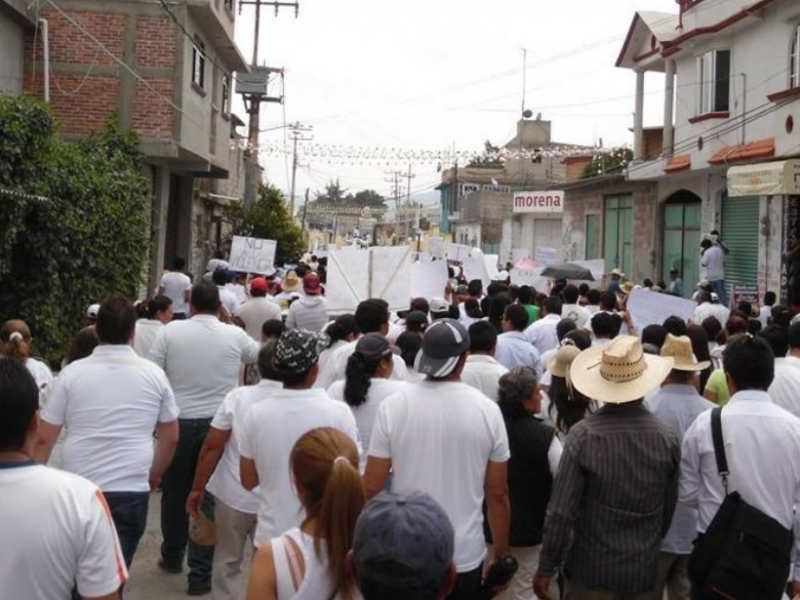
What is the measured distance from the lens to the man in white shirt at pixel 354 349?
21.0ft

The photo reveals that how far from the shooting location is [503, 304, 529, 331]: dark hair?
25.6 feet

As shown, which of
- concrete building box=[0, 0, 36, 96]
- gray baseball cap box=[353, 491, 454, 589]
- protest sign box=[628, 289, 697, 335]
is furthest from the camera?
concrete building box=[0, 0, 36, 96]

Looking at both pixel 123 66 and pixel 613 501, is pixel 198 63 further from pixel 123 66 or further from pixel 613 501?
pixel 613 501

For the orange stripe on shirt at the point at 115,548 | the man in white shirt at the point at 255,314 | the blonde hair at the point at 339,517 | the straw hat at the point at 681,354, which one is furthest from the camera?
the man in white shirt at the point at 255,314

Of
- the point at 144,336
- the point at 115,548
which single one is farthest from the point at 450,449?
the point at 144,336

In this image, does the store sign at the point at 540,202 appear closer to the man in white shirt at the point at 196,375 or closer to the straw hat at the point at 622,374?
the man in white shirt at the point at 196,375

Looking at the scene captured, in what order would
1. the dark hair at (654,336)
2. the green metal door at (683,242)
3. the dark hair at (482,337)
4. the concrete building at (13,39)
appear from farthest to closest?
1. the green metal door at (683,242)
2. the concrete building at (13,39)
3. the dark hair at (654,336)
4. the dark hair at (482,337)

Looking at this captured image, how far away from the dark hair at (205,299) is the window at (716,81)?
18.1 metres

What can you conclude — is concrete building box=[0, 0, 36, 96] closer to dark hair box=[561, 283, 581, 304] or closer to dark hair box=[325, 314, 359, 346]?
dark hair box=[561, 283, 581, 304]

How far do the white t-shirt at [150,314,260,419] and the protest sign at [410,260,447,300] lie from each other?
7245 mm

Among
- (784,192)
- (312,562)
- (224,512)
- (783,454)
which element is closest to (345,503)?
(312,562)

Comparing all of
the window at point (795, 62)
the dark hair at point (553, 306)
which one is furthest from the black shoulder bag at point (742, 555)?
the window at point (795, 62)

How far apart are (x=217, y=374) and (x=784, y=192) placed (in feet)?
41.6

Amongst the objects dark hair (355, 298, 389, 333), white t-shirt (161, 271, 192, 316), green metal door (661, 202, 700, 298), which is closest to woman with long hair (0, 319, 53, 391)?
dark hair (355, 298, 389, 333)
